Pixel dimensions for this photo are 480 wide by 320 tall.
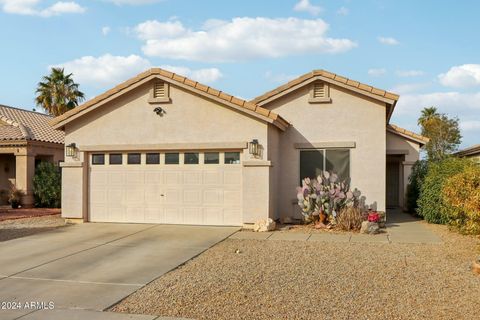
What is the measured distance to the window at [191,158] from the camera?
47.8ft

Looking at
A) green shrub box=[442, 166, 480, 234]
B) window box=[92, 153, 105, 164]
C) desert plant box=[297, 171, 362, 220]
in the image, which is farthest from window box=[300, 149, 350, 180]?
window box=[92, 153, 105, 164]

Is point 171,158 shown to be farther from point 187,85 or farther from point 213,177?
point 187,85

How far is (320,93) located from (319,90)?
0.10 metres

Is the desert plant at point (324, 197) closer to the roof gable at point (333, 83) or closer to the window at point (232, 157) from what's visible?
the window at point (232, 157)

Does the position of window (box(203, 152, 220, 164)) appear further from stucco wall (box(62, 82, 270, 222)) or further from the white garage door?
stucco wall (box(62, 82, 270, 222))

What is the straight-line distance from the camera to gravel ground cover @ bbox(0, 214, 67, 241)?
1310 centimetres

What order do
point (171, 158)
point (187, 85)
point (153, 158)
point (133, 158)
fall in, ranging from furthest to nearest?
point (133, 158), point (153, 158), point (171, 158), point (187, 85)

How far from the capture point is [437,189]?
15.2 meters

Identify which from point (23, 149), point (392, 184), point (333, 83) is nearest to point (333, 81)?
point (333, 83)

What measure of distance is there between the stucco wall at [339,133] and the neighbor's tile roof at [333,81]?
1.15 feet

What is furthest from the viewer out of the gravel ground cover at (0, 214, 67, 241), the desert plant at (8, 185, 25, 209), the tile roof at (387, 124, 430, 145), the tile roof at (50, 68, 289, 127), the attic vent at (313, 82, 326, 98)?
the desert plant at (8, 185, 25, 209)

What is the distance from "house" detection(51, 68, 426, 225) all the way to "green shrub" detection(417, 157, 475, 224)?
1.74 metres

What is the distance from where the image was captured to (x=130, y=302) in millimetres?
6699

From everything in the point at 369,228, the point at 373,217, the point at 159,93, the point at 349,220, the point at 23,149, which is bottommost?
the point at 369,228
